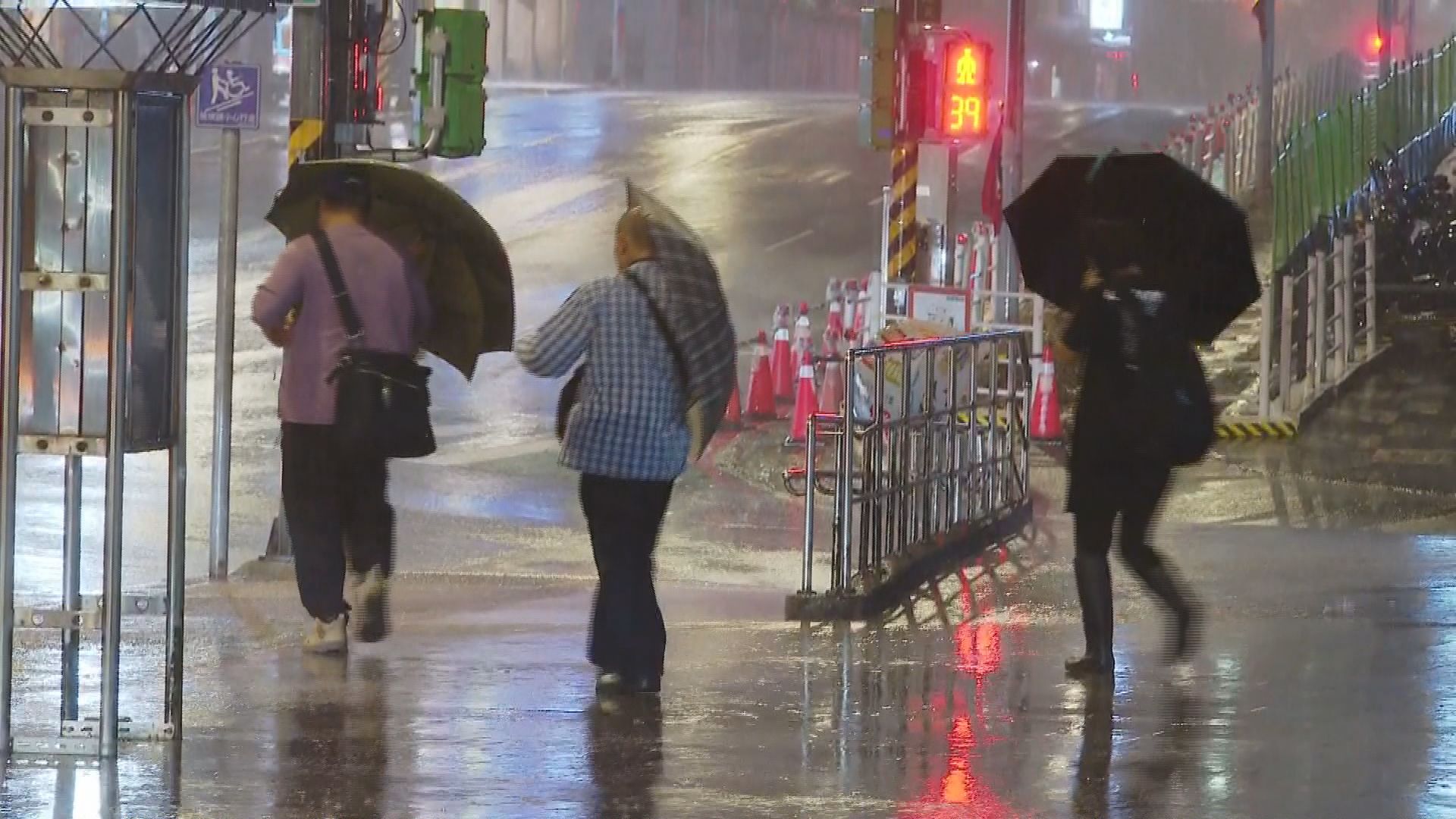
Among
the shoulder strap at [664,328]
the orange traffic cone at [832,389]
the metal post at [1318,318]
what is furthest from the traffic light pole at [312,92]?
the metal post at [1318,318]

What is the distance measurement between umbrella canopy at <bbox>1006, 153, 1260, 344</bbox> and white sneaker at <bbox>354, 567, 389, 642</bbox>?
2.77 m

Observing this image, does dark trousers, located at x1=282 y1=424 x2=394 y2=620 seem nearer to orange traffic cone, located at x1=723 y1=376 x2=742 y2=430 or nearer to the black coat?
the black coat

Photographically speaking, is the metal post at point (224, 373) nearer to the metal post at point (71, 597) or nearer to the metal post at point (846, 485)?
the metal post at point (846, 485)

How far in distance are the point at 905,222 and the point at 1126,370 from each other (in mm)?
10952

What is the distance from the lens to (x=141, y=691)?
8.23 metres

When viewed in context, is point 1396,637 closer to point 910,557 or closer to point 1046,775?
point 910,557

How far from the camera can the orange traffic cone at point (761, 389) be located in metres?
19.6

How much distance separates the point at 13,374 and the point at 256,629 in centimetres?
302

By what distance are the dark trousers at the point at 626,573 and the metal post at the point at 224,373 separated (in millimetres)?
4065

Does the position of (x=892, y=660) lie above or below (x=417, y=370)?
below

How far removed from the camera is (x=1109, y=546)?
8766mm

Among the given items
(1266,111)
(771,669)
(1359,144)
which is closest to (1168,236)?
(771,669)

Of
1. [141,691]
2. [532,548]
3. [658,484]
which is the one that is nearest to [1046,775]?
[658,484]

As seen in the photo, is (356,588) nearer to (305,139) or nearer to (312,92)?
(305,139)
